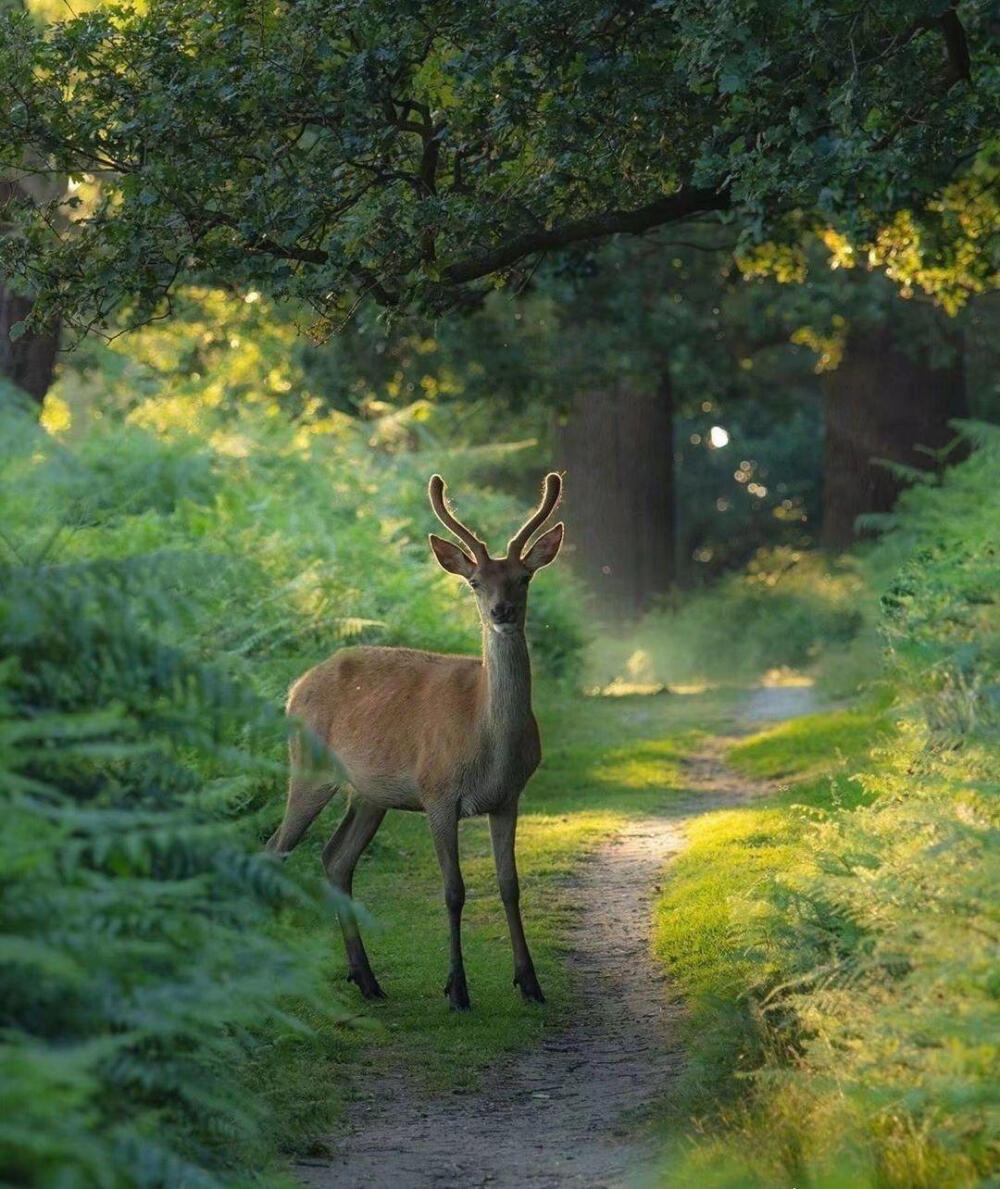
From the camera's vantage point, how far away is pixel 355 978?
427 inches

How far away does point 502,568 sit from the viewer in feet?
35.1

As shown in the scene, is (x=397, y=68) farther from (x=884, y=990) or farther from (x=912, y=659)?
(x=884, y=990)

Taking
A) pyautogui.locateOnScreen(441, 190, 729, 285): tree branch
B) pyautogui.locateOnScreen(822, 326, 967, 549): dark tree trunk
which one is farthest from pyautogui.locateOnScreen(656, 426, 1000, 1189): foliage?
pyautogui.locateOnScreen(822, 326, 967, 549): dark tree trunk

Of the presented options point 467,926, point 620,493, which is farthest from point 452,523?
point 620,493

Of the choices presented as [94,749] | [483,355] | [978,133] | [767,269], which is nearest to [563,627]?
[483,355]

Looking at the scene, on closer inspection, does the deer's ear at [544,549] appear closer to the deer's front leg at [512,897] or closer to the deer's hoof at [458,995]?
the deer's front leg at [512,897]

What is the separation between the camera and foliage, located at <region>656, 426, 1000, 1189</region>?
21.3 ft

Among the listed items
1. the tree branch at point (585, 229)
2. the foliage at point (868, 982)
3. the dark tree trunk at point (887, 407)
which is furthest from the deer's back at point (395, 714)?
the dark tree trunk at point (887, 407)

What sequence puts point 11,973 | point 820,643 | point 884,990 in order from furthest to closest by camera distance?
point 820,643
point 884,990
point 11,973

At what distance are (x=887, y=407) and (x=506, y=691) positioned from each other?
21.0 m

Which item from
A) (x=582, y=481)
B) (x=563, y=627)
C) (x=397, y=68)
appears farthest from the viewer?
(x=582, y=481)

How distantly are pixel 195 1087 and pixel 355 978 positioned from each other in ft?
15.4

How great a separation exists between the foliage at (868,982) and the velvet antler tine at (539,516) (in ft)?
7.14

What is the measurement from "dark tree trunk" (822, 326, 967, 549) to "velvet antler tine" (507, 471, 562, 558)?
1932cm
